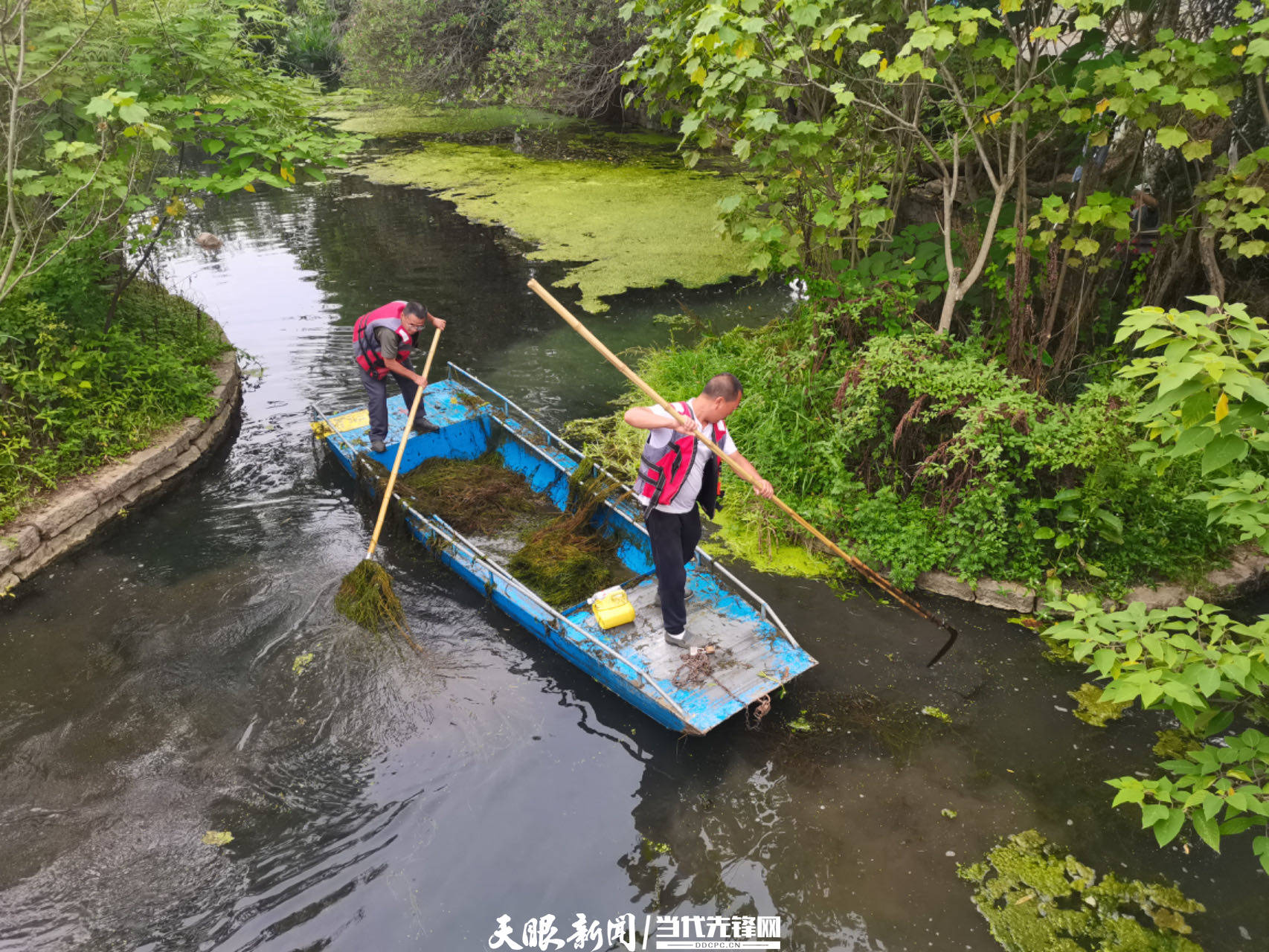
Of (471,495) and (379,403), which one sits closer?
(471,495)

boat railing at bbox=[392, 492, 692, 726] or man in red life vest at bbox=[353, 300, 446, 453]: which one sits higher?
man in red life vest at bbox=[353, 300, 446, 453]

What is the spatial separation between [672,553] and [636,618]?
61cm

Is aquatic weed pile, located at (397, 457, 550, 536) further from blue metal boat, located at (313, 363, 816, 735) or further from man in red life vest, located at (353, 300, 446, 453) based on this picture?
man in red life vest, located at (353, 300, 446, 453)

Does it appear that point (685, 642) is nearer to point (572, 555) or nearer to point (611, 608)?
point (611, 608)

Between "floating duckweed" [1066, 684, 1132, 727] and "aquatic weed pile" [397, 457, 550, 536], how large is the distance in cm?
402

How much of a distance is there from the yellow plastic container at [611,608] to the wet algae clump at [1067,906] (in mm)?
2230

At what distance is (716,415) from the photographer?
4.18m

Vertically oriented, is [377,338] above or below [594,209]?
below

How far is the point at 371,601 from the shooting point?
5430mm

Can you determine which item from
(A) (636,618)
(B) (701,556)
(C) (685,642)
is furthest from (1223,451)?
(A) (636,618)

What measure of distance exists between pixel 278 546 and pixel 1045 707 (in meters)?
5.76

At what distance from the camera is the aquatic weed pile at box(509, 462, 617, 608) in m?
5.40

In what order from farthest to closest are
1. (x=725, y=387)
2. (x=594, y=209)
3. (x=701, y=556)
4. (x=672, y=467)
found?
(x=594, y=209), (x=701, y=556), (x=672, y=467), (x=725, y=387)

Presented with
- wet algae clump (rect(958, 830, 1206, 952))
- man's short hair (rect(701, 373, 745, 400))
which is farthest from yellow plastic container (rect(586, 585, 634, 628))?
wet algae clump (rect(958, 830, 1206, 952))
